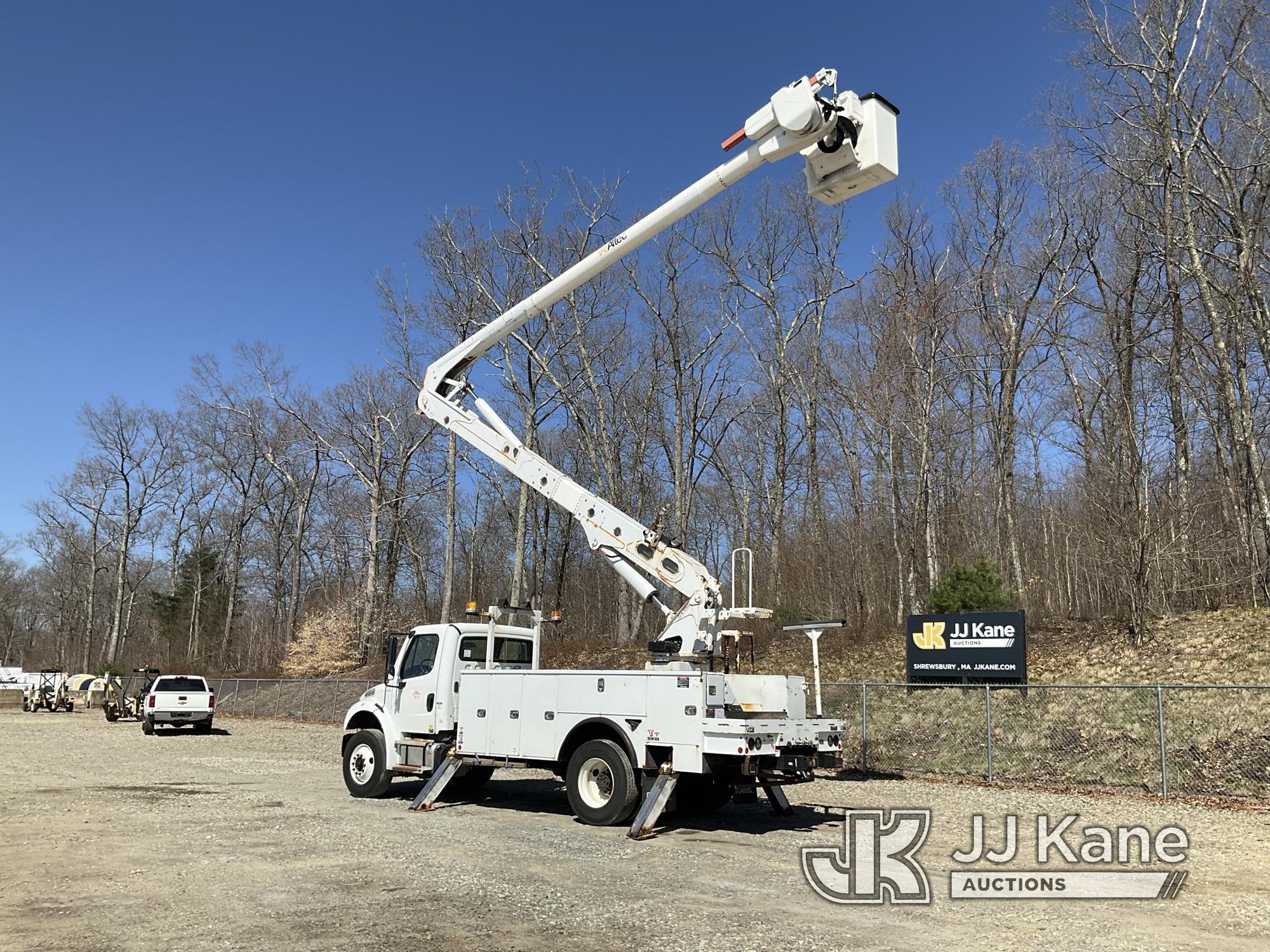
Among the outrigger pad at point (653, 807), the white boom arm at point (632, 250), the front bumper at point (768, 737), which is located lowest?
the outrigger pad at point (653, 807)

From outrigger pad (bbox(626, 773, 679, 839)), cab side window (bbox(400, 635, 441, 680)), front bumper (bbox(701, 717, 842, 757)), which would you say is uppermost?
cab side window (bbox(400, 635, 441, 680))

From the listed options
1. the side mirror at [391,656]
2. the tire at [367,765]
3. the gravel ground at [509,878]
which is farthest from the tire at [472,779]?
the side mirror at [391,656]

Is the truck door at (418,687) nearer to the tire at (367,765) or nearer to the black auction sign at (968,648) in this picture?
the tire at (367,765)

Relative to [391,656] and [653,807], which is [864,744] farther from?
[391,656]

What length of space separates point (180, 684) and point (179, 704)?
0.84 metres

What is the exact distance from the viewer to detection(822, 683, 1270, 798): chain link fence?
14.3 m

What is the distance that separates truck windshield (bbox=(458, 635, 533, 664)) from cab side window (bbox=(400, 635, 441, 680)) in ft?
1.40

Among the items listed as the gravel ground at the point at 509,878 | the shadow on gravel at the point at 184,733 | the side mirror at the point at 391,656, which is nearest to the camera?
the gravel ground at the point at 509,878

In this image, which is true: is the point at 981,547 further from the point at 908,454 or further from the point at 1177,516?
the point at 1177,516

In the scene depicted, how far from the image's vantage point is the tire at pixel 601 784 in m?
10.6

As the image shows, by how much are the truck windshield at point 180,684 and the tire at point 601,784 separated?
20291 millimetres

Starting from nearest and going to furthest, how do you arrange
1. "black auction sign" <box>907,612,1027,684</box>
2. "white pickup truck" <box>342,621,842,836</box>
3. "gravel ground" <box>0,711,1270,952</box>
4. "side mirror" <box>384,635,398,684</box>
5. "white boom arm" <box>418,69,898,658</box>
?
"gravel ground" <box>0,711,1270,952</box>
"white boom arm" <box>418,69,898,658</box>
"white pickup truck" <box>342,621,842,836</box>
"side mirror" <box>384,635,398,684</box>
"black auction sign" <box>907,612,1027,684</box>

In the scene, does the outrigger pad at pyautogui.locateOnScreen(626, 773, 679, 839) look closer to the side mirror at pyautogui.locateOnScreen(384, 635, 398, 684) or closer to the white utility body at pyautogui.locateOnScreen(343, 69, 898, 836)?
the white utility body at pyautogui.locateOnScreen(343, 69, 898, 836)

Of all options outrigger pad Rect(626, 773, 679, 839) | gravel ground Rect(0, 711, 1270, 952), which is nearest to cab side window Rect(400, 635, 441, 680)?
gravel ground Rect(0, 711, 1270, 952)
